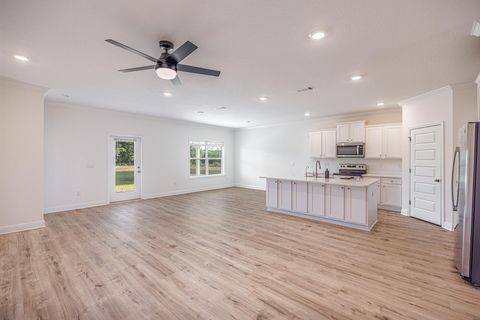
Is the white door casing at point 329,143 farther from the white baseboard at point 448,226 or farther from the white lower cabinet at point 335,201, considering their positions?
the white baseboard at point 448,226

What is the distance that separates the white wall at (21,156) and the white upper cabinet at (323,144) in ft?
22.8

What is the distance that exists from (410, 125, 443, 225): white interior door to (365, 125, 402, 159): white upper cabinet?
0.63 m

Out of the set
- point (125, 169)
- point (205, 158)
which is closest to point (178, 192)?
point (205, 158)

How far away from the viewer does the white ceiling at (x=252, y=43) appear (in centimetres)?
193

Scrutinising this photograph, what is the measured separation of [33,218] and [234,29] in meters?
5.07

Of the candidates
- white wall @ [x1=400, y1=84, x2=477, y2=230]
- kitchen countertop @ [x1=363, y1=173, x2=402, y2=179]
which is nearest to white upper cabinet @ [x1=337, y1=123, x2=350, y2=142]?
kitchen countertop @ [x1=363, y1=173, x2=402, y2=179]

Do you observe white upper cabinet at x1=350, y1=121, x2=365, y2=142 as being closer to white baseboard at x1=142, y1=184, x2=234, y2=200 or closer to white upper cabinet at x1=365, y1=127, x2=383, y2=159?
white upper cabinet at x1=365, y1=127, x2=383, y2=159

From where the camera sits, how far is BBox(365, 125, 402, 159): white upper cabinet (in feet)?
18.4

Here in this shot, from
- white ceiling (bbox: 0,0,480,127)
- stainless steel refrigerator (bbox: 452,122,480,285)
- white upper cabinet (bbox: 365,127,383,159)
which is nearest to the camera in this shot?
white ceiling (bbox: 0,0,480,127)

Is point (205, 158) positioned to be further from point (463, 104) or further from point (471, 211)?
point (471, 211)

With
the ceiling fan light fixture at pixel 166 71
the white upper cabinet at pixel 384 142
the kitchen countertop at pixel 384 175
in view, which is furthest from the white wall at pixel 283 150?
the ceiling fan light fixture at pixel 166 71

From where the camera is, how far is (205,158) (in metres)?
9.13

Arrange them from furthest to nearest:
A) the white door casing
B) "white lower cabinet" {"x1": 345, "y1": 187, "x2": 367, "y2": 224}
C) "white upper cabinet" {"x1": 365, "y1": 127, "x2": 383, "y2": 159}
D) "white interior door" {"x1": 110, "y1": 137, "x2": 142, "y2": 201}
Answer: the white door casing < "white interior door" {"x1": 110, "y1": 137, "x2": 142, "y2": 201} < "white upper cabinet" {"x1": 365, "y1": 127, "x2": 383, "y2": 159} < "white lower cabinet" {"x1": 345, "y1": 187, "x2": 367, "y2": 224}

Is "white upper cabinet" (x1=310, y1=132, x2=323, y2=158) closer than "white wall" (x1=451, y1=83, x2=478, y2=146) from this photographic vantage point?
No
